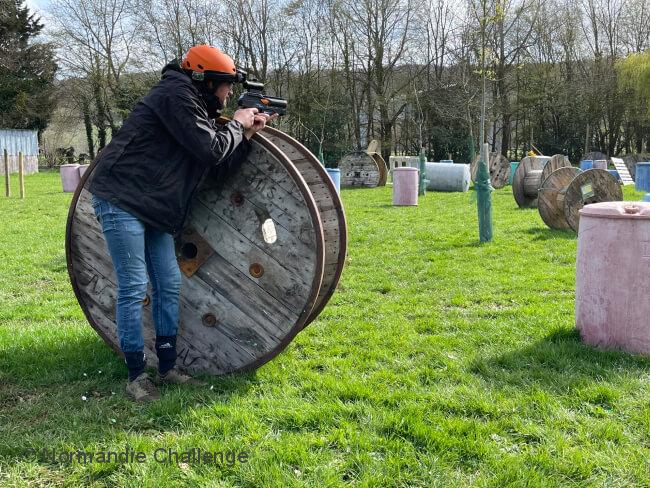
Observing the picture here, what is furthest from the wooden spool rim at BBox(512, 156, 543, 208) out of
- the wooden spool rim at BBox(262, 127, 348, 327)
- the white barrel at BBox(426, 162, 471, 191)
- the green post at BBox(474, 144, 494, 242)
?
the wooden spool rim at BBox(262, 127, 348, 327)

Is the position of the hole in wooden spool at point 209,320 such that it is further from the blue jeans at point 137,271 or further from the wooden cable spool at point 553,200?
the wooden cable spool at point 553,200

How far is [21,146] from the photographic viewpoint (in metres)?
38.2

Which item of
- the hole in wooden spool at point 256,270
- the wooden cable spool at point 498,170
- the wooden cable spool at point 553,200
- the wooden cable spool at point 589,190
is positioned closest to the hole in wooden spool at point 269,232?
the hole in wooden spool at point 256,270

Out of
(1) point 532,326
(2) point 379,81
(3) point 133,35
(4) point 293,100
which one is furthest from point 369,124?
(1) point 532,326

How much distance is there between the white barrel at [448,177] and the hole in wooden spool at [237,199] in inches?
682

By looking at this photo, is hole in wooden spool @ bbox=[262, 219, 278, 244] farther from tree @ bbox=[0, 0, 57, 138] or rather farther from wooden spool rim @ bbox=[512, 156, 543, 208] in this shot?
tree @ bbox=[0, 0, 57, 138]

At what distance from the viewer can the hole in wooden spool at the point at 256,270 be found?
3.84 meters

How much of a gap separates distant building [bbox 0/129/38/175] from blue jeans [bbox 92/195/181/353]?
36.7 metres

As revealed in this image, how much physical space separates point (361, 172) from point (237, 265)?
19575mm

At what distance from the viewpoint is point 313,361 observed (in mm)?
4340

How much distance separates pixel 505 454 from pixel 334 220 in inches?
80.7

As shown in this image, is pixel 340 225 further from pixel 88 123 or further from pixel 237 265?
pixel 88 123

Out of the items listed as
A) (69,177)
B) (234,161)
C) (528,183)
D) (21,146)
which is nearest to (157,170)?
(234,161)

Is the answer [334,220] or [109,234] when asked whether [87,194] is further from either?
[334,220]
